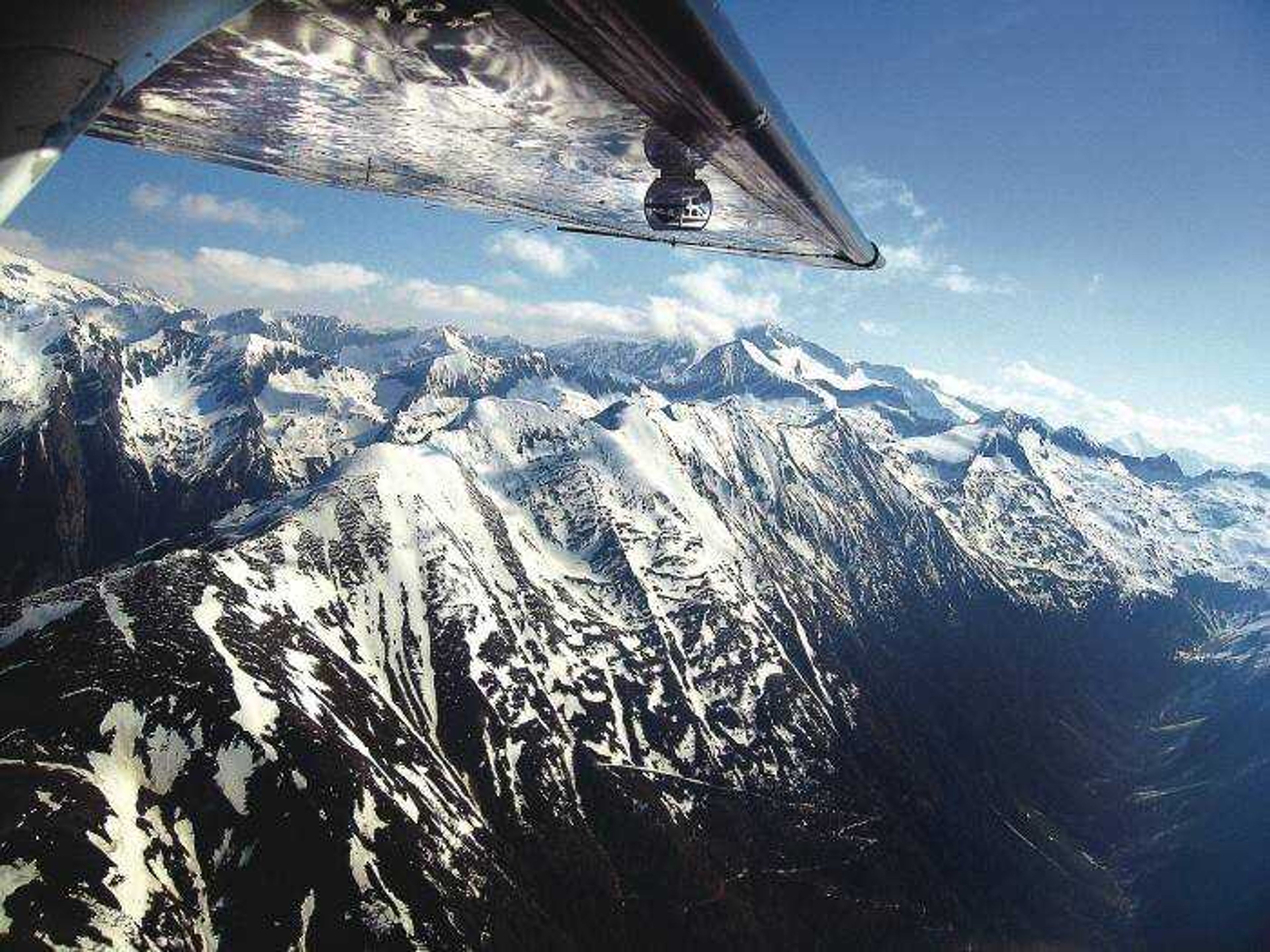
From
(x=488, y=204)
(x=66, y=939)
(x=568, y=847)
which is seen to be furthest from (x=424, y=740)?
(x=488, y=204)

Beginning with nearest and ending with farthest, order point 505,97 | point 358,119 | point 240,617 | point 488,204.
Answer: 1. point 505,97
2. point 358,119
3. point 488,204
4. point 240,617

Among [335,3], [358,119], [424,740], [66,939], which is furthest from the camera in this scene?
[424,740]

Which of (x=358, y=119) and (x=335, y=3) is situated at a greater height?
(x=335, y=3)

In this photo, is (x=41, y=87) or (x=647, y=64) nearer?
(x=41, y=87)

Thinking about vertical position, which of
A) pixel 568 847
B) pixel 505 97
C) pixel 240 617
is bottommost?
pixel 568 847

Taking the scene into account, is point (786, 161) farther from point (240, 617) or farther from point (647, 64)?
point (240, 617)

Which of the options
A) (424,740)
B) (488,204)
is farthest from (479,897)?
(488,204)
